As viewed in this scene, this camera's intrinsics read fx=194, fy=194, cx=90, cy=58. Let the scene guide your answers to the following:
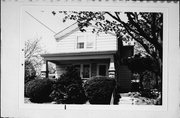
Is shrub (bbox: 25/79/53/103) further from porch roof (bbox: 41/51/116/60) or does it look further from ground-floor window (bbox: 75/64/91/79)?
ground-floor window (bbox: 75/64/91/79)

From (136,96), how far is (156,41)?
130 cm

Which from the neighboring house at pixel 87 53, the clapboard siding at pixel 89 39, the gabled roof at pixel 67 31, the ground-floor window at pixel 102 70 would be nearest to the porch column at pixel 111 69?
the neighboring house at pixel 87 53

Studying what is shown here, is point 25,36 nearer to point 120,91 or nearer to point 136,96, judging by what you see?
point 120,91

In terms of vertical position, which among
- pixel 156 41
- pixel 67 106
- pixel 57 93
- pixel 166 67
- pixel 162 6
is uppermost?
pixel 162 6

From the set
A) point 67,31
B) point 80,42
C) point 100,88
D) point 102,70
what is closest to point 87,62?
point 102,70

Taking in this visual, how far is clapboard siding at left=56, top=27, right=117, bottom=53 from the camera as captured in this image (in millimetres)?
4270

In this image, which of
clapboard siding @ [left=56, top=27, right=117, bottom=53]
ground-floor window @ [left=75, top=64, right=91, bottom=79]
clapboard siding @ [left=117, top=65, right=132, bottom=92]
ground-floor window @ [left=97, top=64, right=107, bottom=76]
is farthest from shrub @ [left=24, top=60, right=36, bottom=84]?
clapboard siding @ [left=117, top=65, right=132, bottom=92]

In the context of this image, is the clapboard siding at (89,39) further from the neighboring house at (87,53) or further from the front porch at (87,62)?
the front porch at (87,62)

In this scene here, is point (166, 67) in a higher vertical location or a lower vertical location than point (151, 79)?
higher

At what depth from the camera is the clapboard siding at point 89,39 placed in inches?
168

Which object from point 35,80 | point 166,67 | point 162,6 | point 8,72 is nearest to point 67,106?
point 35,80

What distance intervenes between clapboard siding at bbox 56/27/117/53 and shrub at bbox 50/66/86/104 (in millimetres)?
458

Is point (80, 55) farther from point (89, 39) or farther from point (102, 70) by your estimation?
point (102, 70)

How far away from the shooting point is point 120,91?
423cm
